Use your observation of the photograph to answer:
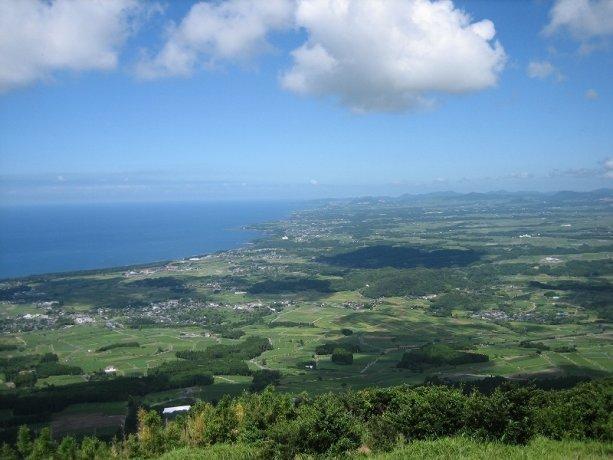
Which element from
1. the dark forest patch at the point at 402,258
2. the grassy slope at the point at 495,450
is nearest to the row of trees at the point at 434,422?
the grassy slope at the point at 495,450

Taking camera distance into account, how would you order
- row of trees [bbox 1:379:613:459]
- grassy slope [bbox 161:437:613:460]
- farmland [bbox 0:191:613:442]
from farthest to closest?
farmland [bbox 0:191:613:442] < row of trees [bbox 1:379:613:459] < grassy slope [bbox 161:437:613:460]

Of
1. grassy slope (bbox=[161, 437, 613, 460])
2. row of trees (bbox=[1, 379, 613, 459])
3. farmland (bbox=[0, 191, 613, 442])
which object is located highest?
grassy slope (bbox=[161, 437, 613, 460])

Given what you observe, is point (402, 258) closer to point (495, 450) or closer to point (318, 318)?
point (318, 318)

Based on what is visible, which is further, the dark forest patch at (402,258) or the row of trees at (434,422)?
the dark forest patch at (402,258)

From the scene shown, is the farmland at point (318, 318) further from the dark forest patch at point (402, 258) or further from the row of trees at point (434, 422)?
the row of trees at point (434, 422)

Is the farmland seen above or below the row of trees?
below

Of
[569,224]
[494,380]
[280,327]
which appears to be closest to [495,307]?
[280,327]

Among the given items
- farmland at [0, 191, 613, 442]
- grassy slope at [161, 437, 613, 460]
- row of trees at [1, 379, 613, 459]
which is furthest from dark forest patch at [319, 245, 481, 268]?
grassy slope at [161, 437, 613, 460]

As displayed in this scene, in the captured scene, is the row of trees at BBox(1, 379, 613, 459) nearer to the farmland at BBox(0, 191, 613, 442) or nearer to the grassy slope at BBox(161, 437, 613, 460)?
the grassy slope at BBox(161, 437, 613, 460)
